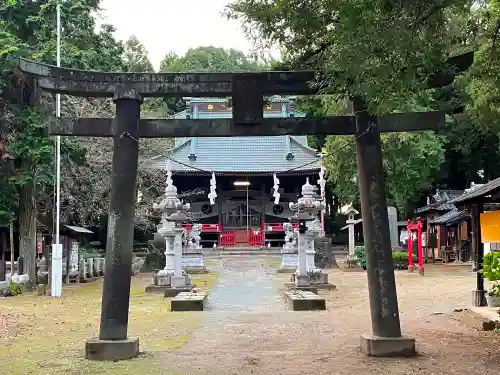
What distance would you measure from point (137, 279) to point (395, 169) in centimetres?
1446

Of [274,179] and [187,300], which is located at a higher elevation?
[274,179]

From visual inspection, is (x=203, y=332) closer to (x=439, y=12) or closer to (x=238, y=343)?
(x=238, y=343)

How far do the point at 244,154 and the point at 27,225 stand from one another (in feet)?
74.4

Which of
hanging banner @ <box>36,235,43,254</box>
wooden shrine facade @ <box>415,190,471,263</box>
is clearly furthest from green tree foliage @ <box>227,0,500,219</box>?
wooden shrine facade @ <box>415,190,471,263</box>

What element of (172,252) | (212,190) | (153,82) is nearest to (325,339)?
(153,82)

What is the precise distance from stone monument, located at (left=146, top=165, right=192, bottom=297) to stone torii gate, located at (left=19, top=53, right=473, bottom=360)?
10170mm

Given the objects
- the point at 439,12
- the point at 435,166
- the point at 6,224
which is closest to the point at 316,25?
the point at 439,12

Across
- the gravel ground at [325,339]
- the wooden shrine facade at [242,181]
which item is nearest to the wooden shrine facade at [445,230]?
the wooden shrine facade at [242,181]

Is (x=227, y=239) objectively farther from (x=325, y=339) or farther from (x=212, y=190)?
(x=325, y=339)

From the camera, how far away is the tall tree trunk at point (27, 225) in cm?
2031

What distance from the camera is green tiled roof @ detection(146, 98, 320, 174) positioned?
39938 millimetres

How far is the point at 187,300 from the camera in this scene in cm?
1457

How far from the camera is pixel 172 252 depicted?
20.1 meters

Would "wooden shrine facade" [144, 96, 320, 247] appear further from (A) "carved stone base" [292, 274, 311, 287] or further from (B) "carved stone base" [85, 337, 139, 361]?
(B) "carved stone base" [85, 337, 139, 361]
